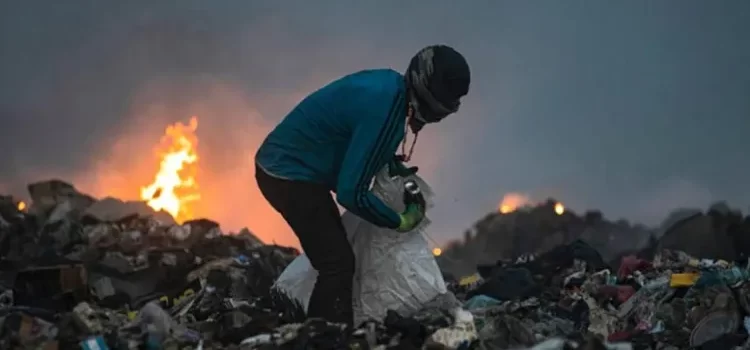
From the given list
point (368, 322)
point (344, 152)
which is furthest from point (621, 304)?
point (344, 152)

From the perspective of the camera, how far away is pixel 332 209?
12.9 feet

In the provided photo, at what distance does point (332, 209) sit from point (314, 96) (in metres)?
0.44

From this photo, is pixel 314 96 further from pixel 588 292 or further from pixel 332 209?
pixel 588 292

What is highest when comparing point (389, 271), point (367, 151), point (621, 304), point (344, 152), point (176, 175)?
point (176, 175)

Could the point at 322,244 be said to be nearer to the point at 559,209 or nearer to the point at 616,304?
the point at 616,304

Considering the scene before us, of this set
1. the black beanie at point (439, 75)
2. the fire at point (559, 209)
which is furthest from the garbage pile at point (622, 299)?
the fire at point (559, 209)

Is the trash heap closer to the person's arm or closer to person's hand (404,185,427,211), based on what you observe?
person's hand (404,185,427,211)

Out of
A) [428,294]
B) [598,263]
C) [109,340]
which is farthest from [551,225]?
[109,340]

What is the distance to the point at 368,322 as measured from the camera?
12.1 feet

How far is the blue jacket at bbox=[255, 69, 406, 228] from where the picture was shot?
3.59 m

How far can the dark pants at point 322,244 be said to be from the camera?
3.88m

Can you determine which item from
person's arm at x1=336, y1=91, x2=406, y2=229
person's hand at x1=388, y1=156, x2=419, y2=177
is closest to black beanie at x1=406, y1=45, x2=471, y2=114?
person's arm at x1=336, y1=91, x2=406, y2=229

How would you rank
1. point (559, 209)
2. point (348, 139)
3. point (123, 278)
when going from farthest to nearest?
point (559, 209) < point (123, 278) < point (348, 139)

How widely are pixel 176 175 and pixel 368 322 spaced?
464 centimetres
